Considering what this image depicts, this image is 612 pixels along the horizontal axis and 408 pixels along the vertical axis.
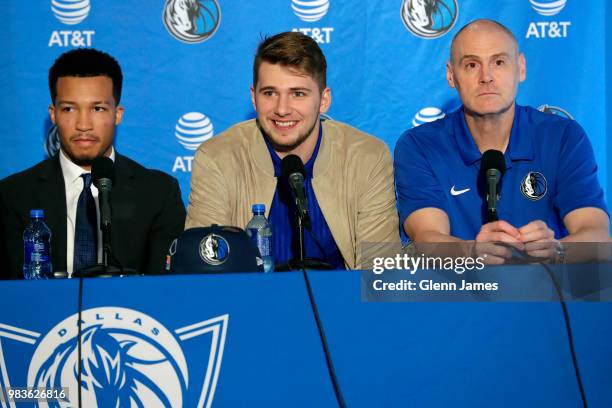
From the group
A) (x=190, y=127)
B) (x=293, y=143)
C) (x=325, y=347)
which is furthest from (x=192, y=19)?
(x=325, y=347)

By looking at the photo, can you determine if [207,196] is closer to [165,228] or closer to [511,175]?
[165,228]

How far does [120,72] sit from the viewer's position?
11.4ft

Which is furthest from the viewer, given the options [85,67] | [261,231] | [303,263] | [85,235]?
[85,67]

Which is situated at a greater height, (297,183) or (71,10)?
(71,10)

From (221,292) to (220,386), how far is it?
215 mm

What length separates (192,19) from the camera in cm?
360

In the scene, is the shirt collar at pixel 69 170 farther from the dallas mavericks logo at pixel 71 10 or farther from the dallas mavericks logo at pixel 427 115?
the dallas mavericks logo at pixel 427 115

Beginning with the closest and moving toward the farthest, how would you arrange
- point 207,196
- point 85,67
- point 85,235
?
point 207,196 < point 85,235 < point 85,67

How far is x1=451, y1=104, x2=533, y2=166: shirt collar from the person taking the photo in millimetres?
2961

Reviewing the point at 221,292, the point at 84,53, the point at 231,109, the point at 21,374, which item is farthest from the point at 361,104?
the point at 21,374

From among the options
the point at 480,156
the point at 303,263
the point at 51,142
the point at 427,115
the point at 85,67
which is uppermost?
the point at 85,67

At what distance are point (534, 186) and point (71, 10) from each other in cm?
210

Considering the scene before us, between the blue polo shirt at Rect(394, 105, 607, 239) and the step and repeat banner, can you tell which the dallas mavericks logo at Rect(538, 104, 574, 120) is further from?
the blue polo shirt at Rect(394, 105, 607, 239)

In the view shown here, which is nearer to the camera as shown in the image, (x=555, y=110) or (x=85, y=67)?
(x=85, y=67)
